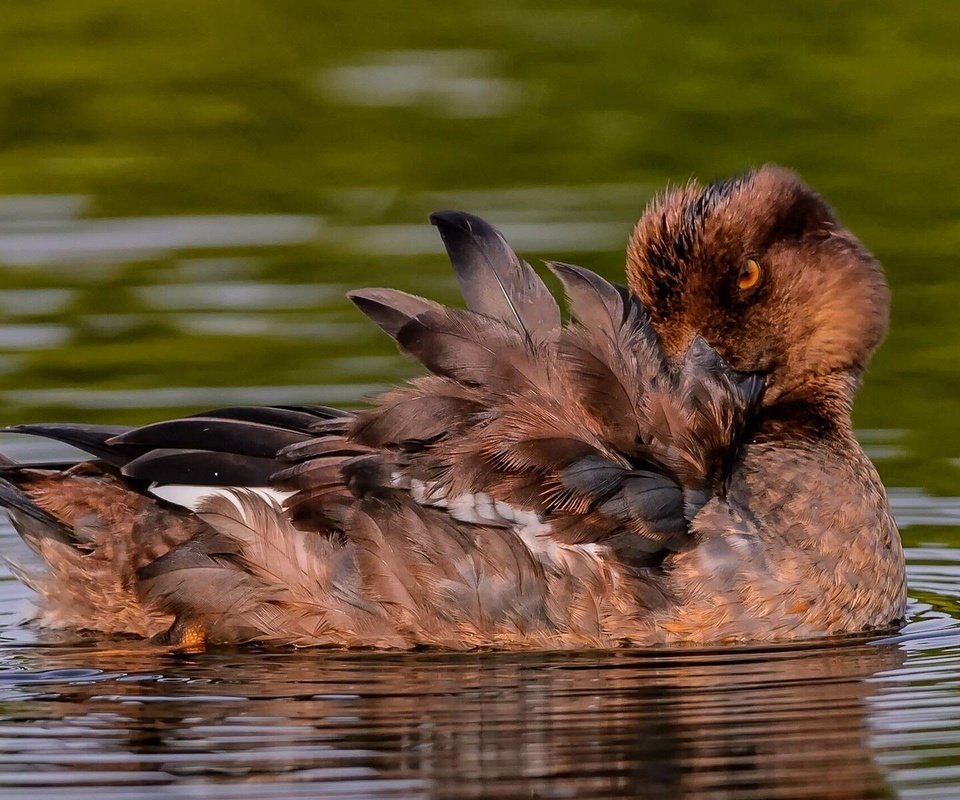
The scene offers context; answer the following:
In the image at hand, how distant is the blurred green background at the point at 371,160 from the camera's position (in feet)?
38.3

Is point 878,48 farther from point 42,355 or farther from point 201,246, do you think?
point 42,355

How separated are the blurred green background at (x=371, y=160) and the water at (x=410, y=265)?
0.03m

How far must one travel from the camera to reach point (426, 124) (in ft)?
51.8

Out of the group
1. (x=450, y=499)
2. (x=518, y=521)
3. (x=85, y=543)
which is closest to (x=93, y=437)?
(x=85, y=543)

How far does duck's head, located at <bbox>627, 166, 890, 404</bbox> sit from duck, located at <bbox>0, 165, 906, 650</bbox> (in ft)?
0.90

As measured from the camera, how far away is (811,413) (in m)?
9.14

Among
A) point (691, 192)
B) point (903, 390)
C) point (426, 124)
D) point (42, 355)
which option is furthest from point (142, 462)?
point (426, 124)

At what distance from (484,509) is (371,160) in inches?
302

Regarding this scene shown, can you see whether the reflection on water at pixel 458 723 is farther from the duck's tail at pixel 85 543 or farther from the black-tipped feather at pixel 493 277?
the black-tipped feather at pixel 493 277

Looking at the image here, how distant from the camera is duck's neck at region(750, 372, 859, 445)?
8.98 m

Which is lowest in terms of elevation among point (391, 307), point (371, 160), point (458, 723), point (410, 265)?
point (458, 723)

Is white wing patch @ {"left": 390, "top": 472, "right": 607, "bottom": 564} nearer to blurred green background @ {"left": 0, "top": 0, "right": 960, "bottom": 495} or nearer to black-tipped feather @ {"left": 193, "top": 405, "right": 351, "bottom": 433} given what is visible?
black-tipped feather @ {"left": 193, "top": 405, "right": 351, "bottom": 433}

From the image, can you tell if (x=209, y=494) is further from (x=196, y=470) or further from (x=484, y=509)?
(x=484, y=509)

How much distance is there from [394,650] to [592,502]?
0.93m
